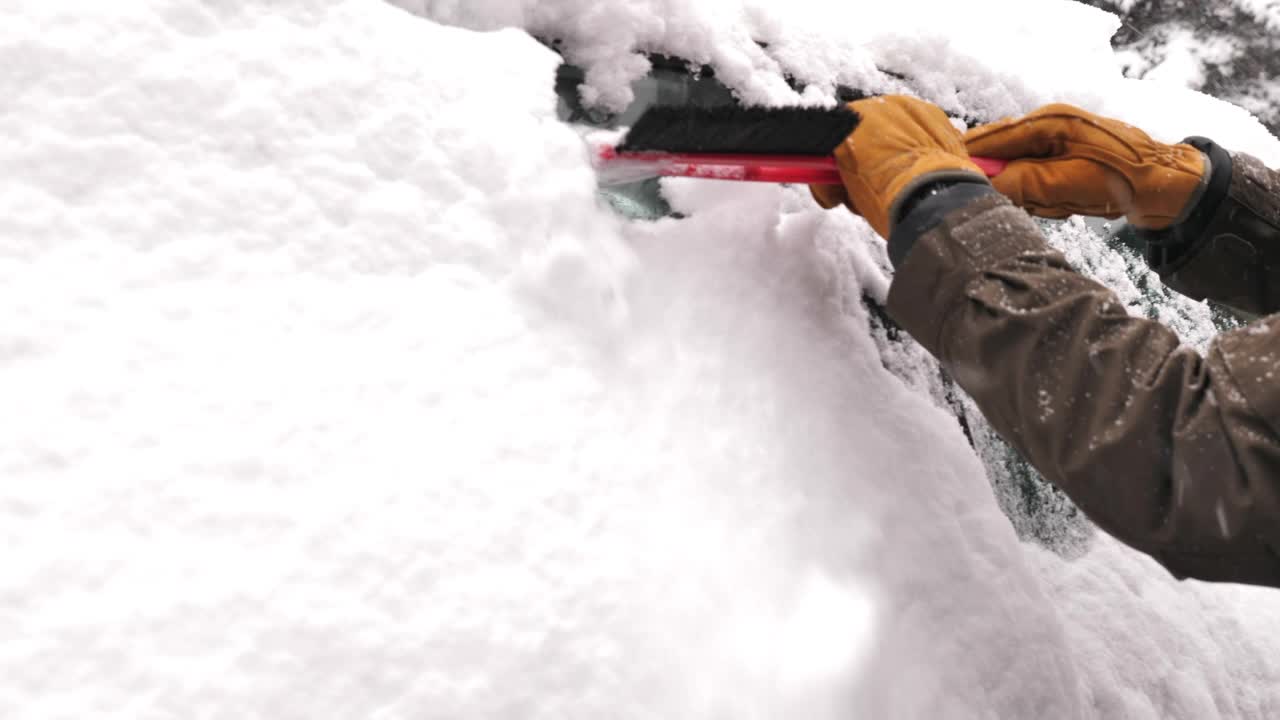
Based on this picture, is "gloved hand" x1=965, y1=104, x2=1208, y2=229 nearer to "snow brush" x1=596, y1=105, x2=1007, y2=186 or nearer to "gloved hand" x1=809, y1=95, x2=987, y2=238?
"gloved hand" x1=809, y1=95, x2=987, y2=238

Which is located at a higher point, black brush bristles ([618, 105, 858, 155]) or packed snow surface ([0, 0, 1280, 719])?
black brush bristles ([618, 105, 858, 155])

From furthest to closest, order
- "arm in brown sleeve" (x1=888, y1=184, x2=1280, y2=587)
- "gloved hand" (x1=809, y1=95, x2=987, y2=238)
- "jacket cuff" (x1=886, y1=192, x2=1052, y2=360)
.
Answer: "gloved hand" (x1=809, y1=95, x2=987, y2=238)
"jacket cuff" (x1=886, y1=192, x2=1052, y2=360)
"arm in brown sleeve" (x1=888, y1=184, x2=1280, y2=587)

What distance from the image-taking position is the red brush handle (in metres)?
1.30

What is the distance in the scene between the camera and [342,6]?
118 cm

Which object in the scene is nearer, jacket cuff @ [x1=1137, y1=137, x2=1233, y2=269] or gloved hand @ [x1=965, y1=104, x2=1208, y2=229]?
gloved hand @ [x1=965, y1=104, x2=1208, y2=229]

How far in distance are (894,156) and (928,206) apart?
0.12m

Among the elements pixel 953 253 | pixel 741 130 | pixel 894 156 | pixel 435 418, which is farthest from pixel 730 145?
pixel 435 418

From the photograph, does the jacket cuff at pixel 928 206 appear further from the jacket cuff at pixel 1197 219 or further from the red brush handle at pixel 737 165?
the jacket cuff at pixel 1197 219

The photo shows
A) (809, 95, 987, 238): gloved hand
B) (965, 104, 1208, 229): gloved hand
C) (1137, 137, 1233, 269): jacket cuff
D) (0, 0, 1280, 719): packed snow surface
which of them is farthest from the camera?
(1137, 137, 1233, 269): jacket cuff

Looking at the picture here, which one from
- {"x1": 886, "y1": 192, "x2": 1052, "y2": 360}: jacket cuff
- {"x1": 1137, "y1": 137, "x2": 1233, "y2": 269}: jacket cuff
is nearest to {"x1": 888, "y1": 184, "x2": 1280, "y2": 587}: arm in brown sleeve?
{"x1": 886, "y1": 192, "x2": 1052, "y2": 360}: jacket cuff

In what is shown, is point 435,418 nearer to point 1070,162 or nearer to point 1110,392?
point 1110,392

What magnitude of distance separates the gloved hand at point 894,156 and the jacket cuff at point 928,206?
1 cm

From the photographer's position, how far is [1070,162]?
5.28 ft

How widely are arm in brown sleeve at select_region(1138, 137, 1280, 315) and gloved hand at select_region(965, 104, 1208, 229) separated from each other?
0.16 meters
